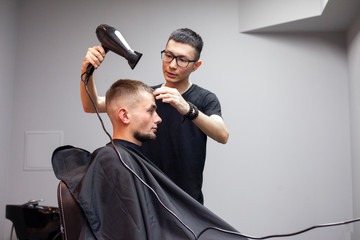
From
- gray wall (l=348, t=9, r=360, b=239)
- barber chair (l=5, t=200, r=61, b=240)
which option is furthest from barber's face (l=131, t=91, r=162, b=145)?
gray wall (l=348, t=9, r=360, b=239)

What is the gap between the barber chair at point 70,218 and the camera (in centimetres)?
152

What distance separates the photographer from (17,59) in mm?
3811

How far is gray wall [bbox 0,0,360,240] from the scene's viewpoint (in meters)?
3.59

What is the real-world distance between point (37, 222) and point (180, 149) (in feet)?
4.86

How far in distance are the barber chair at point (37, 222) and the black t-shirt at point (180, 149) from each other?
1.25m

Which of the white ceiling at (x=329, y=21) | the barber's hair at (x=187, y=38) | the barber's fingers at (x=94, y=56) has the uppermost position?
the white ceiling at (x=329, y=21)

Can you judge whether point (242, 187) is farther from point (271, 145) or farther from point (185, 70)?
point (185, 70)

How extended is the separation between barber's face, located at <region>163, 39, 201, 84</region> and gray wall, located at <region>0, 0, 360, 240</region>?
1623 mm

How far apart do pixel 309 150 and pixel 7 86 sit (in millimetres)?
2829

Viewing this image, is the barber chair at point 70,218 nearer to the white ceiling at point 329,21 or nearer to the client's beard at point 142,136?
the client's beard at point 142,136

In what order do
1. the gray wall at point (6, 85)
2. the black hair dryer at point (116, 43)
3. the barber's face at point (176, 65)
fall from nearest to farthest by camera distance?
1. the black hair dryer at point (116, 43)
2. the barber's face at point (176, 65)
3. the gray wall at point (6, 85)

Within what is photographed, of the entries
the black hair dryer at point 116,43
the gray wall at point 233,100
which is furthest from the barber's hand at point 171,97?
the gray wall at point 233,100

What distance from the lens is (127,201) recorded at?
160 centimetres

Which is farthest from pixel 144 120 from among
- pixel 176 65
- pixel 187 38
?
pixel 187 38
